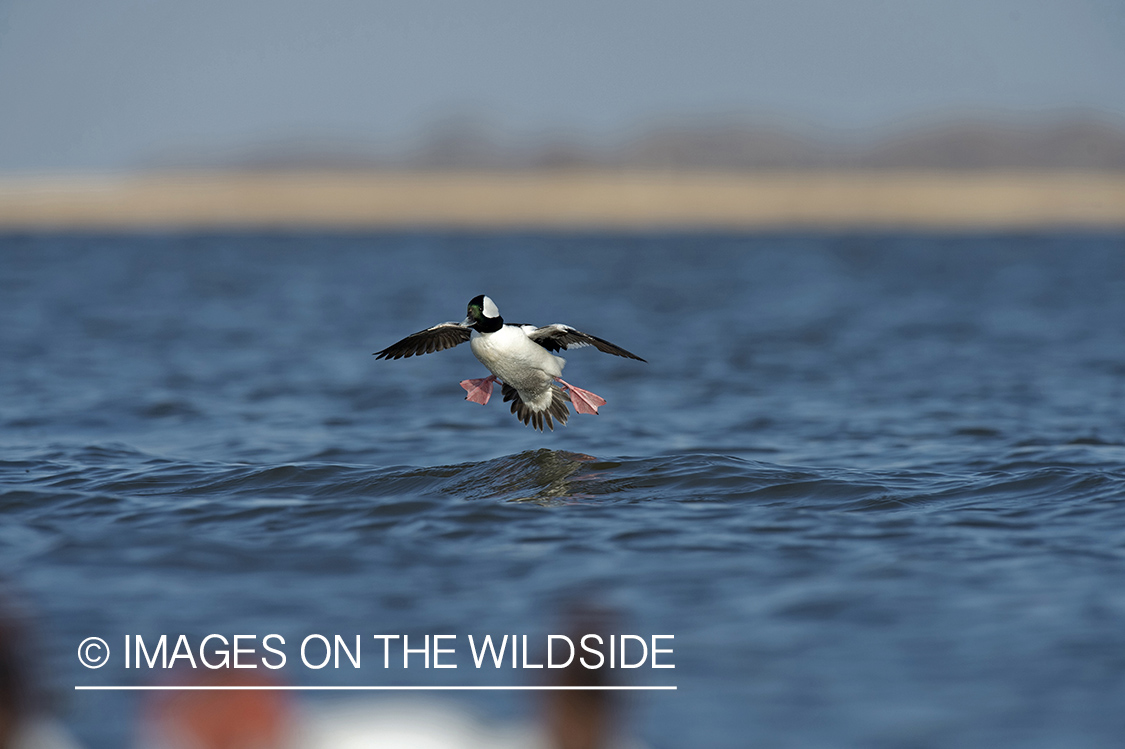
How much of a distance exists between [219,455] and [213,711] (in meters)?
10.5

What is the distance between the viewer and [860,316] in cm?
3000

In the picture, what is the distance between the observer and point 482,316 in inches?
421

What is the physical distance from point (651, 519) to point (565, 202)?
4877 inches

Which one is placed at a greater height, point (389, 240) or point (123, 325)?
point (389, 240)

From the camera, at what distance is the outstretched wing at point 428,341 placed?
36.1 ft

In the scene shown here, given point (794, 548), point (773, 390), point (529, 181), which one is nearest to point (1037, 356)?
point (773, 390)

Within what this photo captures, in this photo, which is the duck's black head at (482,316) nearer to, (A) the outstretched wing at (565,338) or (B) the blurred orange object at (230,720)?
(A) the outstretched wing at (565,338)

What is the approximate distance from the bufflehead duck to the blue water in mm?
558

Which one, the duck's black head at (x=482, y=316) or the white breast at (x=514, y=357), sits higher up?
the duck's black head at (x=482, y=316)

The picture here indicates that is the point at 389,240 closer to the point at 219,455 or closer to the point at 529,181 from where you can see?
the point at 529,181

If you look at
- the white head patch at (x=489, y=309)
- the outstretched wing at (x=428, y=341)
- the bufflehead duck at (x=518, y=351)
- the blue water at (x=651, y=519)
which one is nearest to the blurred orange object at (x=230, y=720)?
the blue water at (x=651, y=519)

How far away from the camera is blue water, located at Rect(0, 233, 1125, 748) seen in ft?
18.5

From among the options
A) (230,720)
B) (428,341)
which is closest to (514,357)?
(428,341)

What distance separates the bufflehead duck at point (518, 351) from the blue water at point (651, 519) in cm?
56
